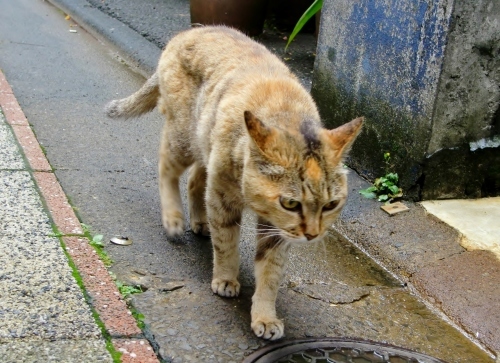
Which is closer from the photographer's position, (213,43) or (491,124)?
(213,43)

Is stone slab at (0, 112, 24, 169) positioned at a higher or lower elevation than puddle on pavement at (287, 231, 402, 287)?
higher

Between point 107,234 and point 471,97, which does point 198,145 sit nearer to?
point 107,234

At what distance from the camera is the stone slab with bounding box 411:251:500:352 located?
147 inches

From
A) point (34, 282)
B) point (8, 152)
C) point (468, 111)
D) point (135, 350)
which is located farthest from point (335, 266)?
point (8, 152)

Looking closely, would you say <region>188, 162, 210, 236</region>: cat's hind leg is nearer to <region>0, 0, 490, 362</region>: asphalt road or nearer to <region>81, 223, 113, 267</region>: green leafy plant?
<region>0, 0, 490, 362</region>: asphalt road

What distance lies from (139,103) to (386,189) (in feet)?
6.00

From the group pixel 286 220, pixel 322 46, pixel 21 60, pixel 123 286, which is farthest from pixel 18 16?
pixel 286 220

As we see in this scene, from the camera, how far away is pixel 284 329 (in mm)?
3588

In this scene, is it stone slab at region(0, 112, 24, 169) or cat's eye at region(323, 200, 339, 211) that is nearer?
cat's eye at region(323, 200, 339, 211)

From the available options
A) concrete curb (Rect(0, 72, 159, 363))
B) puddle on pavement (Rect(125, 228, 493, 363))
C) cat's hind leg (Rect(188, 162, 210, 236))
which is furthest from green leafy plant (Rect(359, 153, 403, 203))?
concrete curb (Rect(0, 72, 159, 363))

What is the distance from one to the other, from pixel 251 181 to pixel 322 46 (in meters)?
2.60

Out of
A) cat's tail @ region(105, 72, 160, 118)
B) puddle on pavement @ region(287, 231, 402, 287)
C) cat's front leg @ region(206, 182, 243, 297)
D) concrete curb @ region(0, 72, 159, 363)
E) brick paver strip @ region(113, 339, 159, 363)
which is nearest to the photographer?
brick paver strip @ region(113, 339, 159, 363)

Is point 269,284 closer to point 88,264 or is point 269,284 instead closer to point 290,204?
point 290,204

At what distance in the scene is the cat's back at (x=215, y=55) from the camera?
4.02 m
